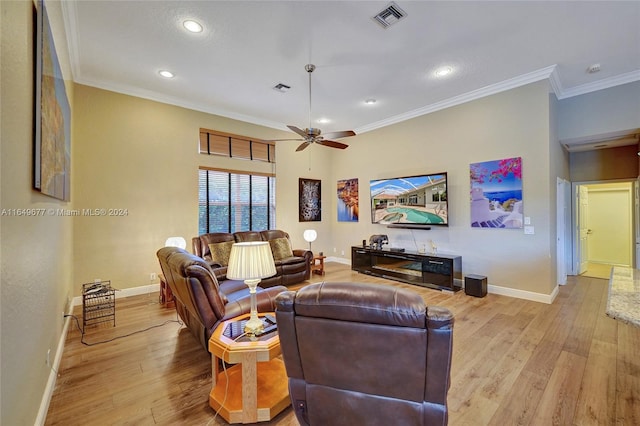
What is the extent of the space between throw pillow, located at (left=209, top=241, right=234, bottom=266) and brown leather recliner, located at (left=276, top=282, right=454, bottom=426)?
11.6 feet

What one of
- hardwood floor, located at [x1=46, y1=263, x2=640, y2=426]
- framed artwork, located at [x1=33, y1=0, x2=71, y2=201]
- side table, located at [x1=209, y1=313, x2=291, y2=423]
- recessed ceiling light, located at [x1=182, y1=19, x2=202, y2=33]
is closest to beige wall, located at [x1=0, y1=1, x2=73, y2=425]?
framed artwork, located at [x1=33, y1=0, x2=71, y2=201]

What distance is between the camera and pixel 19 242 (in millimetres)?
1384

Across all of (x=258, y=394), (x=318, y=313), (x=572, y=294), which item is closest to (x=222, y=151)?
(x=258, y=394)

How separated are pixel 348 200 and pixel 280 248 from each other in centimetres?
252

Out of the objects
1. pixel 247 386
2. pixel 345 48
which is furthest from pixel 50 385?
pixel 345 48

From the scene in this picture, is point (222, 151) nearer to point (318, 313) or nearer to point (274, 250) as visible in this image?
point (274, 250)

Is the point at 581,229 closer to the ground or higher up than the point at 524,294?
higher up

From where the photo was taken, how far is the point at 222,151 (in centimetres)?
552

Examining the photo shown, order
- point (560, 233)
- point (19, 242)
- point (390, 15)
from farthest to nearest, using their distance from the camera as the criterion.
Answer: point (560, 233)
point (390, 15)
point (19, 242)

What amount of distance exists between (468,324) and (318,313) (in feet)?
9.70

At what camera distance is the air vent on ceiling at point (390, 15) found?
274cm

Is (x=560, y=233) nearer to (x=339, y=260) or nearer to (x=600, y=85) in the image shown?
(x=600, y=85)

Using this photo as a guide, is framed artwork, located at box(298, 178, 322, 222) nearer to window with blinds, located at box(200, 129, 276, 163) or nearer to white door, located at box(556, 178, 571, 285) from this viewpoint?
window with blinds, located at box(200, 129, 276, 163)

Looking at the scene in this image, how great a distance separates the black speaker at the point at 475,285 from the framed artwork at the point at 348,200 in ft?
9.87
